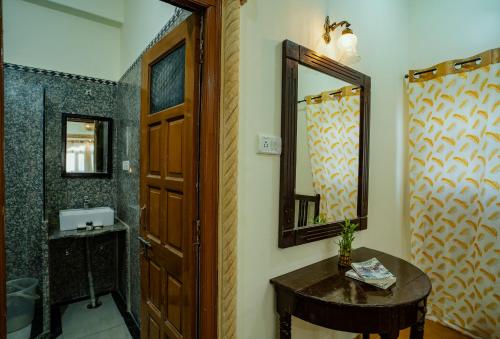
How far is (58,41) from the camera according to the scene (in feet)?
8.98

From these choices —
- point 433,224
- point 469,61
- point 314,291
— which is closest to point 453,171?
point 433,224

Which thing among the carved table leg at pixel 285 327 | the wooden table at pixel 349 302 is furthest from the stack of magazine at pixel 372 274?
the carved table leg at pixel 285 327

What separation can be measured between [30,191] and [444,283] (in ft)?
12.2

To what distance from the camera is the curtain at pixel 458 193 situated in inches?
79.9

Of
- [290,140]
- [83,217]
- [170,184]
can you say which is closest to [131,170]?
[83,217]

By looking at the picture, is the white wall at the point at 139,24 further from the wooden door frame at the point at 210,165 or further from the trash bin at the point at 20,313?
the trash bin at the point at 20,313

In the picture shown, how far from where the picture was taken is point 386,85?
2.26m

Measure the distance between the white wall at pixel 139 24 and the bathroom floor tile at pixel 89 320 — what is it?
2.46m

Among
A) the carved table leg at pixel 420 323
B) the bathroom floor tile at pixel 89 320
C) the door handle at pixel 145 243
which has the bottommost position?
the bathroom floor tile at pixel 89 320

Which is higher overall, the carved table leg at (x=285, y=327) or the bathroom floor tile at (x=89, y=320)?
the carved table leg at (x=285, y=327)

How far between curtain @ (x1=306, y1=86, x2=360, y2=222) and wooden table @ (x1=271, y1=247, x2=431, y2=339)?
495 mm

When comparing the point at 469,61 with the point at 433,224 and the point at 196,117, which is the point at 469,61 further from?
the point at 196,117

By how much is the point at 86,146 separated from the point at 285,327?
2637 mm

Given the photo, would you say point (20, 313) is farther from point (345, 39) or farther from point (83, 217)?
point (345, 39)
